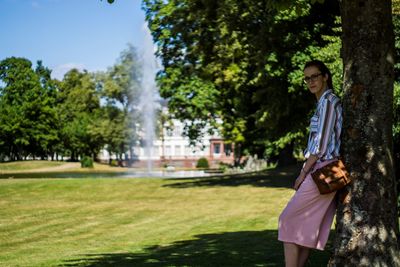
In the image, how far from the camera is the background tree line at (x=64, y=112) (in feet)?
256

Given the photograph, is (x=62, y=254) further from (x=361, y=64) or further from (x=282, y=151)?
(x=282, y=151)

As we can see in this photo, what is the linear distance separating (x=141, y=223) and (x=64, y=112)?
7665cm

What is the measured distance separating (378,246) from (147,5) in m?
28.3

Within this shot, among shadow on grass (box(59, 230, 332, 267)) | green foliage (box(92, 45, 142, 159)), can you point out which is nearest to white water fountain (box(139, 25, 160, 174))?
green foliage (box(92, 45, 142, 159))

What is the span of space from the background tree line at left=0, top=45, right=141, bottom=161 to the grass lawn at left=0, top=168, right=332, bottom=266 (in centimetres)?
4789

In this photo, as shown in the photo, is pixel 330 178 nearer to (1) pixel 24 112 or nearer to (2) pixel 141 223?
(2) pixel 141 223

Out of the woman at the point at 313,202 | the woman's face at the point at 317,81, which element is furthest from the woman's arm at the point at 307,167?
the woman's face at the point at 317,81

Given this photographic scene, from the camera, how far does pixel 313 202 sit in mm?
5699

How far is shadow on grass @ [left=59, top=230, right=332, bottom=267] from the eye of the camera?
893 cm

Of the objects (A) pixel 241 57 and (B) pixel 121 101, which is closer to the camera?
(A) pixel 241 57

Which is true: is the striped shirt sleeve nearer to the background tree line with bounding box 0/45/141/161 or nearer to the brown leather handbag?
the brown leather handbag

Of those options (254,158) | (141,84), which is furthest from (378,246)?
(141,84)

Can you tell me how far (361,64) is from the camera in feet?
19.5

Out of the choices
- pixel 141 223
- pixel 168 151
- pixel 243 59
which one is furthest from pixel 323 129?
pixel 168 151
